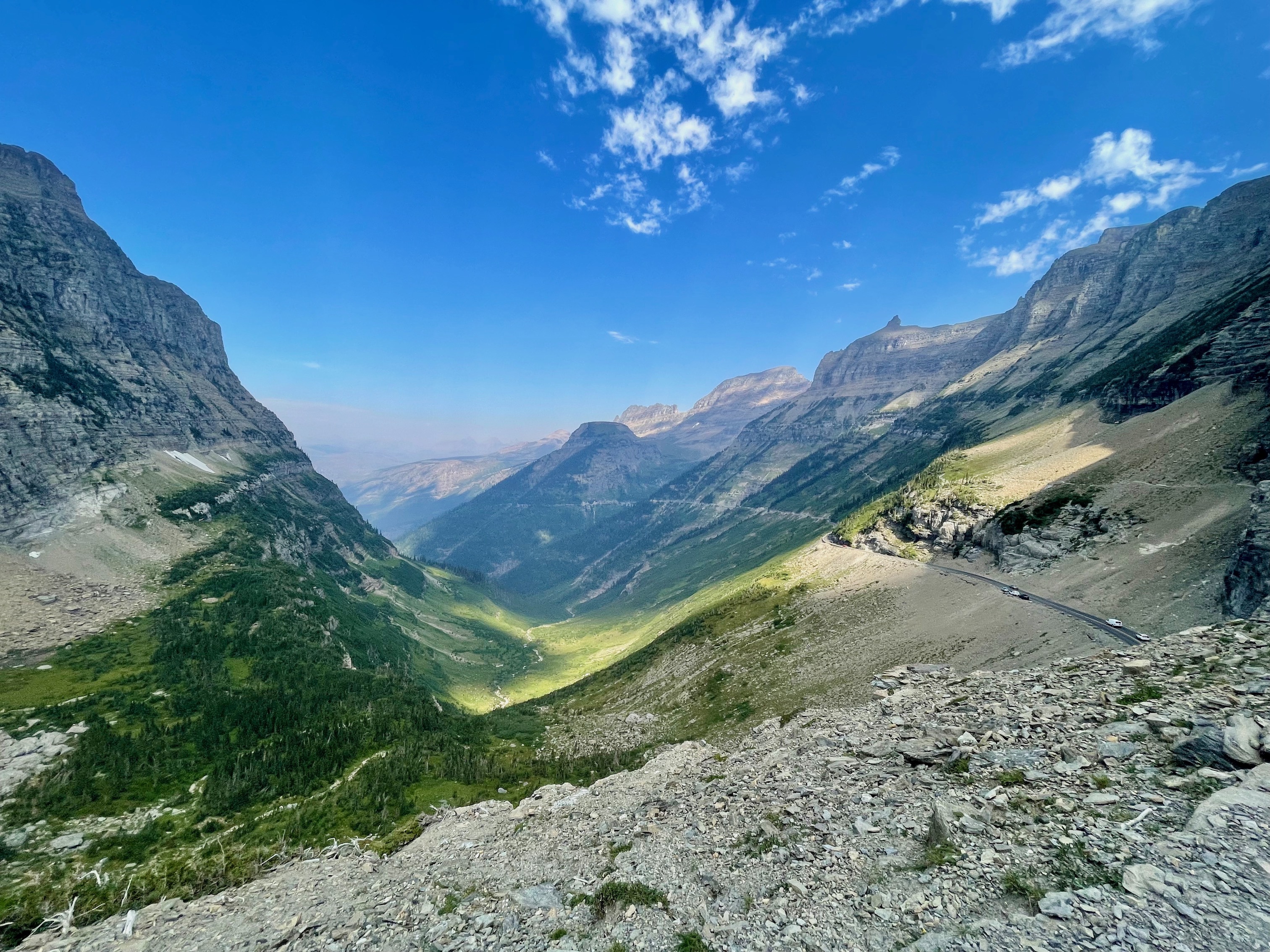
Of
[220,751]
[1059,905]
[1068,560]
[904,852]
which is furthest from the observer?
Answer: [1068,560]

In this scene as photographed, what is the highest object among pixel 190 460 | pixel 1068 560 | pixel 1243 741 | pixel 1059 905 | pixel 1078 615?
pixel 190 460

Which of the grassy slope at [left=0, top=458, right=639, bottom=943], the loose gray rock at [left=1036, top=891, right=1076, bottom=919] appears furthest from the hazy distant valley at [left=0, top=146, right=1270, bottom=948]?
the loose gray rock at [left=1036, top=891, right=1076, bottom=919]

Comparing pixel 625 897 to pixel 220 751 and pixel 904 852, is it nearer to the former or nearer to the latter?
pixel 904 852

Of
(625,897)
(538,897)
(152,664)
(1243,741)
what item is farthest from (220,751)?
(1243,741)

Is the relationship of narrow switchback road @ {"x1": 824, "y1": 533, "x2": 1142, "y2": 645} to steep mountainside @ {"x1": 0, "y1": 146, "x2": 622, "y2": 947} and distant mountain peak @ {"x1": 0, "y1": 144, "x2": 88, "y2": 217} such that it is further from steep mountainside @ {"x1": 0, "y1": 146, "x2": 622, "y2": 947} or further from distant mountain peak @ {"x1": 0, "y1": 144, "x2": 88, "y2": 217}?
Answer: distant mountain peak @ {"x1": 0, "y1": 144, "x2": 88, "y2": 217}

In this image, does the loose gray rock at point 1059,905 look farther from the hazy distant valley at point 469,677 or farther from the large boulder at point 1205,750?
the large boulder at point 1205,750

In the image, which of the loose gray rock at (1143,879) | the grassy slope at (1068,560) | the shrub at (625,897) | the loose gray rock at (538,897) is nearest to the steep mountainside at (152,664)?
the loose gray rock at (538,897)

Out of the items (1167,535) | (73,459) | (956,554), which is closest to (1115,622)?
(1167,535)
